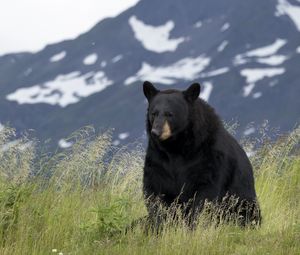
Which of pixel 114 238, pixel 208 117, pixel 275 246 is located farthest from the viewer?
pixel 208 117

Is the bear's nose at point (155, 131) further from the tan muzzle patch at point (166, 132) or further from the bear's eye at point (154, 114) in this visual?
the bear's eye at point (154, 114)

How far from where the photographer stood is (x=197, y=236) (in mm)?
6266

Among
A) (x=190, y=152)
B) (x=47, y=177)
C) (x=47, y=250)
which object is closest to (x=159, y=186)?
(x=190, y=152)

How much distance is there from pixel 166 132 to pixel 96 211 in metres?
1.11

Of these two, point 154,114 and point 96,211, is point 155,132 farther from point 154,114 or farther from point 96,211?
point 96,211

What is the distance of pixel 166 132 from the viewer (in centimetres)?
741

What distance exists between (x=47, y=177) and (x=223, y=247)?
238cm

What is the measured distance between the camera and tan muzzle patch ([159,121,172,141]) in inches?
290

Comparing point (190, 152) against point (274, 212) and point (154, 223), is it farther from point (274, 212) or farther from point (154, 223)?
point (274, 212)

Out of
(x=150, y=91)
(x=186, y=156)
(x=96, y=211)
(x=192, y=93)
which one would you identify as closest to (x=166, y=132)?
(x=186, y=156)

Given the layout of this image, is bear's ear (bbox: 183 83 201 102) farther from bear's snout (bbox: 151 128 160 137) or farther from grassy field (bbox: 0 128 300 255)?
grassy field (bbox: 0 128 300 255)

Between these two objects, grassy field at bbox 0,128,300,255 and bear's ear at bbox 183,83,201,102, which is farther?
bear's ear at bbox 183,83,201,102

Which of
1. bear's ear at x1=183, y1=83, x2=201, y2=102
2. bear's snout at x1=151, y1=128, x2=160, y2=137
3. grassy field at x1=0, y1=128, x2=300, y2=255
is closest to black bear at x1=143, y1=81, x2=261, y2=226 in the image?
bear's ear at x1=183, y1=83, x2=201, y2=102

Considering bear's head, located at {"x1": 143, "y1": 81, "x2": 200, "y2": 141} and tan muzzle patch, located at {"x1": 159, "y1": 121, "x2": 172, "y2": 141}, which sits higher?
bear's head, located at {"x1": 143, "y1": 81, "x2": 200, "y2": 141}
